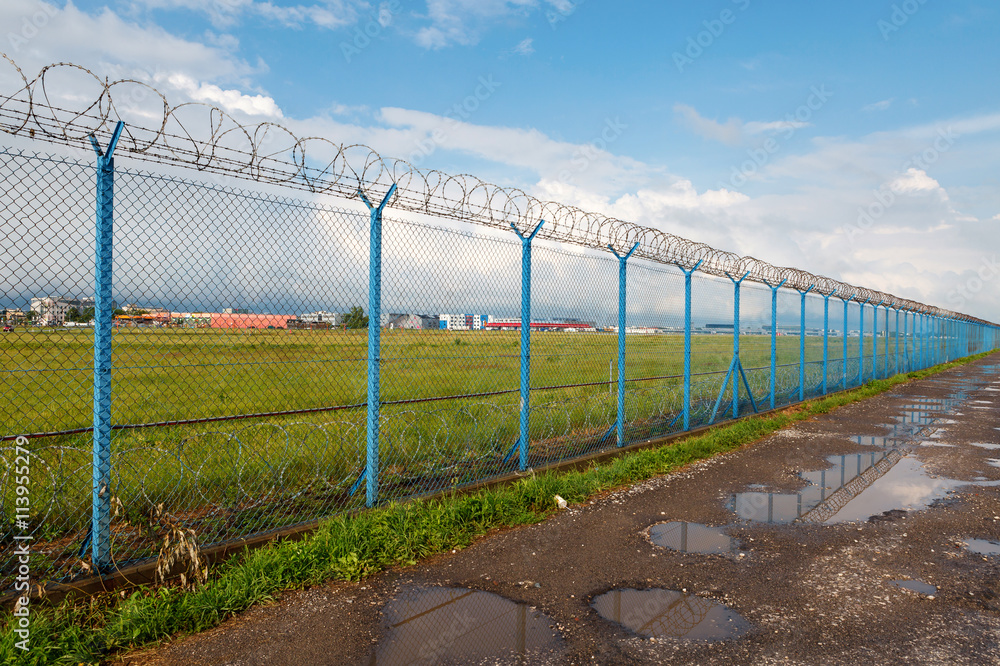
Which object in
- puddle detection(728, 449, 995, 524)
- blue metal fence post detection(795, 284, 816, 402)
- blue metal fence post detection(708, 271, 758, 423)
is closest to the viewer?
puddle detection(728, 449, 995, 524)


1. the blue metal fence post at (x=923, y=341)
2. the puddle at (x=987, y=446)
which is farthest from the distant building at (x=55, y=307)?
the blue metal fence post at (x=923, y=341)

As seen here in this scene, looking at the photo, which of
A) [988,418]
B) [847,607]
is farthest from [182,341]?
[988,418]

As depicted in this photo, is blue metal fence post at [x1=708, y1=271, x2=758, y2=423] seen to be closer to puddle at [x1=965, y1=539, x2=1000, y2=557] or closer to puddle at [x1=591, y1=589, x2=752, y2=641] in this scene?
puddle at [x1=965, y1=539, x2=1000, y2=557]

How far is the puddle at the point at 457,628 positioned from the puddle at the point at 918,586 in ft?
8.61

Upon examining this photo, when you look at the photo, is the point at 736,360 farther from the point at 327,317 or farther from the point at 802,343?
the point at 327,317

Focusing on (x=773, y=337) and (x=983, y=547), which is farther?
(x=773, y=337)

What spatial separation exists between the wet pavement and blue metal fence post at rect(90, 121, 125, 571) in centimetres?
88

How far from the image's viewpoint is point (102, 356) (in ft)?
11.8

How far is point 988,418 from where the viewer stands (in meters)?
12.4

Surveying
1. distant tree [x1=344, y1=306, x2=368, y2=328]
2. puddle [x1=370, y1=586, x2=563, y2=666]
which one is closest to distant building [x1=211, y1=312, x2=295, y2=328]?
distant tree [x1=344, y1=306, x2=368, y2=328]

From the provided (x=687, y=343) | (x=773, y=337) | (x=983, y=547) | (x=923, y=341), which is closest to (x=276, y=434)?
(x=687, y=343)

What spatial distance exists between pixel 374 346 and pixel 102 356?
1.91m

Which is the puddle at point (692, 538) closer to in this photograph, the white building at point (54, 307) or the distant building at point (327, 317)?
the distant building at point (327, 317)

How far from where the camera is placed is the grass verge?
3125mm
